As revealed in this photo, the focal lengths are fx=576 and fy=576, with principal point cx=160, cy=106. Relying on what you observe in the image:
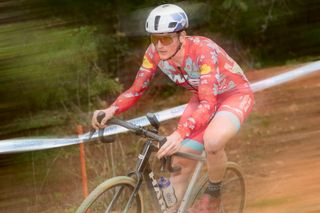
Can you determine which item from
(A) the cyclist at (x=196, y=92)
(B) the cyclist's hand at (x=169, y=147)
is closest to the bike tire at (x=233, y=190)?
(A) the cyclist at (x=196, y=92)

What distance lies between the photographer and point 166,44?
369 cm

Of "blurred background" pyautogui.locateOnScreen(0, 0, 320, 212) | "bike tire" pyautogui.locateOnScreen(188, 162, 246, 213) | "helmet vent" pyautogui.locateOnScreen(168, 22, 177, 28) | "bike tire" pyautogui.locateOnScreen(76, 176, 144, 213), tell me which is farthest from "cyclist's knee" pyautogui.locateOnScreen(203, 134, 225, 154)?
"blurred background" pyautogui.locateOnScreen(0, 0, 320, 212)

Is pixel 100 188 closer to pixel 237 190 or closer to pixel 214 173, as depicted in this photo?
pixel 214 173

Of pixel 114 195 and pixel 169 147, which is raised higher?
pixel 169 147

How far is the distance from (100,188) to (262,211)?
3.85 feet

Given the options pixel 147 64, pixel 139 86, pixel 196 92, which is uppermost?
pixel 147 64

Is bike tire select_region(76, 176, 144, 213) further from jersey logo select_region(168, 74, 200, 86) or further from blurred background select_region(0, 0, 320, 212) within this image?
blurred background select_region(0, 0, 320, 212)

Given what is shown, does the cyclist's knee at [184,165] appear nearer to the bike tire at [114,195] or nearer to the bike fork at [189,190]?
the bike fork at [189,190]

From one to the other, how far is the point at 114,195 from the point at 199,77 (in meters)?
0.95

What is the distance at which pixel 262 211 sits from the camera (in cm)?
394

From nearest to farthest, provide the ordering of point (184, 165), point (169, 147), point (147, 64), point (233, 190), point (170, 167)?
point (169, 147), point (170, 167), point (147, 64), point (184, 165), point (233, 190)

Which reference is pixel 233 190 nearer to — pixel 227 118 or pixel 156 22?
pixel 227 118

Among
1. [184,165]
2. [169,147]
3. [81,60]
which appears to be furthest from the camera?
[81,60]


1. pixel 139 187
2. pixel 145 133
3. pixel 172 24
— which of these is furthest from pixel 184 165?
pixel 172 24
